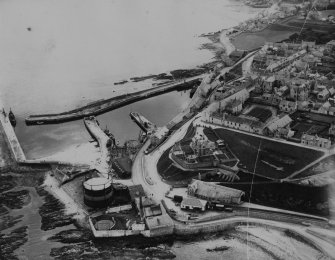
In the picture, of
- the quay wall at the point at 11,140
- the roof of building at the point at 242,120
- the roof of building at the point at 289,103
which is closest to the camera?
the quay wall at the point at 11,140

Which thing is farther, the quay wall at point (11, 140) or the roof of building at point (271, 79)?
the roof of building at point (271, 79)

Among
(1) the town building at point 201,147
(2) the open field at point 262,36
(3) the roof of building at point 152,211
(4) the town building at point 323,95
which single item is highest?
(2) the open field at point 262,36

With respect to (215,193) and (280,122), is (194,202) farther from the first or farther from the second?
(280,122)

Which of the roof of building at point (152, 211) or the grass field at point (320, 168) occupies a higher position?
the grass field at point (320, 168)

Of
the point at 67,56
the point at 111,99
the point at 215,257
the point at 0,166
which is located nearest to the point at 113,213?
the point at 215,257

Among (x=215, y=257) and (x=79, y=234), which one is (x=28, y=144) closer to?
(x=79, y=234)

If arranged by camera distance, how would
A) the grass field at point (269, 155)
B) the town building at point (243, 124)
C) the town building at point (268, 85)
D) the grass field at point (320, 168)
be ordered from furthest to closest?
1. the town building at point (268, 85)
2. the town building at point (243, 124)
3. the grass field at point (269, 155)
4. the grass field at point (320, 168)

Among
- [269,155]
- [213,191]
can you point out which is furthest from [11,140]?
[269,155]

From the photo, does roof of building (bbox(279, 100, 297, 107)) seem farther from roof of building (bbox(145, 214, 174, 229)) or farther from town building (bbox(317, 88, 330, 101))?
roof of building (bbox(145, 214, 174, 229))

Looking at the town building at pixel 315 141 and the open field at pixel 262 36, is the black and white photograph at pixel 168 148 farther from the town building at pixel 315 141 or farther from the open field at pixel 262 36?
the open field at pixel 262 36

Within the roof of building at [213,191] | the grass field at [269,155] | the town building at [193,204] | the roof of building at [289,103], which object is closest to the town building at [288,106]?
the roof of building at [289,103]

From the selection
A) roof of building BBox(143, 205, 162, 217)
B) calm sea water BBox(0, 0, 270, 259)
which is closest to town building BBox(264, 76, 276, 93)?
calm sea water BBox(0, 0, 270, 259)
